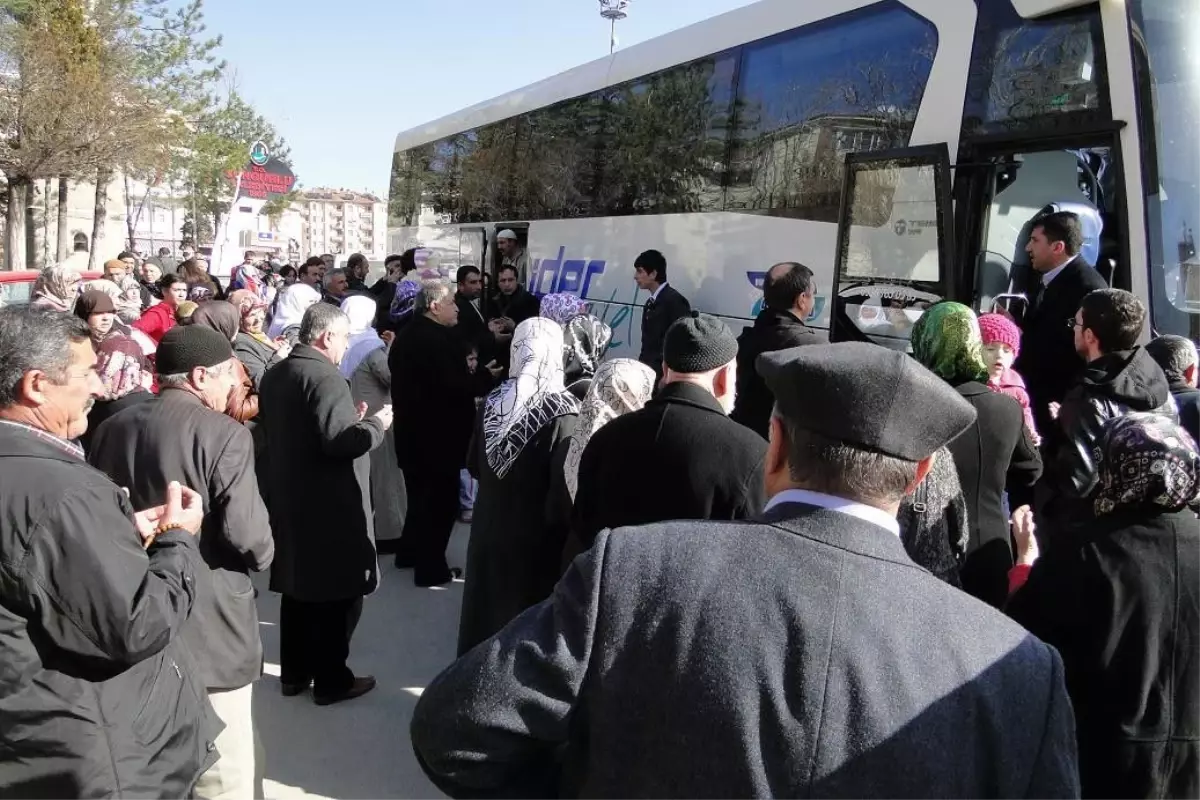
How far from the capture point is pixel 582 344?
652 cm

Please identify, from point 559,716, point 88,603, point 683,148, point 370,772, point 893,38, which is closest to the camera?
point 559,716

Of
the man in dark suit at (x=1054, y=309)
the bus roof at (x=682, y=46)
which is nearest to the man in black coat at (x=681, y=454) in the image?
the man in dark suit at (x=1054, y=309)

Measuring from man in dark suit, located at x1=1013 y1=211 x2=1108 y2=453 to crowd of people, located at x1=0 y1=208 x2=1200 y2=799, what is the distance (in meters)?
0.02

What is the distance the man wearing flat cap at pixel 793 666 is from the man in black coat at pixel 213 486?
2.03m

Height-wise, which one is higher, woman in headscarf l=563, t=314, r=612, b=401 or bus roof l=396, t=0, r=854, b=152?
bus roof l=396, t=0, r=854, b=152

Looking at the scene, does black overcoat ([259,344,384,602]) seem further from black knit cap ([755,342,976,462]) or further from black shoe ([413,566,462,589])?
black knit cap ([755,342,976,462])

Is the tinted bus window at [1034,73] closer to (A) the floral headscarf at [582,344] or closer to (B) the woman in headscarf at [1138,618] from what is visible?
(A) the floral headscarf at [582,344]

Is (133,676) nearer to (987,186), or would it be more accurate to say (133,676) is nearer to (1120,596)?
(1120,596)

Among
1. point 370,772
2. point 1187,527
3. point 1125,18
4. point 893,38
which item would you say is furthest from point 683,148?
point 1187,527

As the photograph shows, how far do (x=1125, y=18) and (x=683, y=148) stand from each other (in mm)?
4531

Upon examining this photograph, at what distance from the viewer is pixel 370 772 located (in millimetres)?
4246

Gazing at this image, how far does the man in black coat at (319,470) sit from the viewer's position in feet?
14.3

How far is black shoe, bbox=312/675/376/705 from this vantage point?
4.84 m

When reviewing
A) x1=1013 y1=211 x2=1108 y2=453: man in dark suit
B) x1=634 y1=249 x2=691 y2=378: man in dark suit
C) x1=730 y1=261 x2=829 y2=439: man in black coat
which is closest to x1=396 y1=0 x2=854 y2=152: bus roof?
x1=634 y1=249 x2=691 y2=378: man in dark suit
